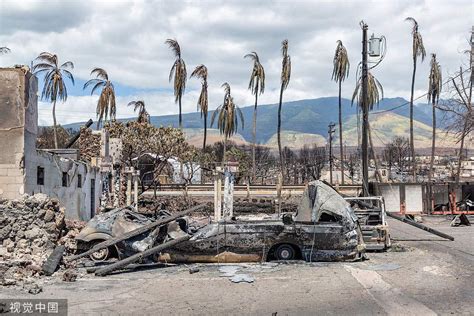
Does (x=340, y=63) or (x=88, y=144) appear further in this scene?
(x=340, y=63)

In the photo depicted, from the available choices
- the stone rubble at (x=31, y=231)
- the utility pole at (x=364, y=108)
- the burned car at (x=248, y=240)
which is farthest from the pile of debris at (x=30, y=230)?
the utility pole at (x=364, y=108)

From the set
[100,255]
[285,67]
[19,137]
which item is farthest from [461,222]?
[285,67]

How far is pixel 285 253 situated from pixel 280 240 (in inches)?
13.5

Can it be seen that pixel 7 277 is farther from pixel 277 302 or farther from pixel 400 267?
pixel 400 267

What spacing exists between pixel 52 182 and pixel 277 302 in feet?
35.3

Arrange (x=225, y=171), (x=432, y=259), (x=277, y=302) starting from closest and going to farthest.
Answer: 1. (x=277, y=302)
2. (x=432, y=259)
3. (x=225, y=171)

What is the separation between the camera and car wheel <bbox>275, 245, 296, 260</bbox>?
12.9m

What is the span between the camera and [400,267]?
12367 mm

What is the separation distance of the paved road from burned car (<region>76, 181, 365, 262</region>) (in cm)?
39

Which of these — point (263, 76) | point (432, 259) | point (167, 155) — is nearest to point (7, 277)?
point (432, 259)

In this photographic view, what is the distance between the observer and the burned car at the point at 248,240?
12.6 m

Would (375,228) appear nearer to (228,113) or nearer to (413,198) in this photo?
(413,198)

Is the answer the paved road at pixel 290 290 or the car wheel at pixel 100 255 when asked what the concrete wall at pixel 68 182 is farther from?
the paved road at pixel 290 290

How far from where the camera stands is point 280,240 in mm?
12805
